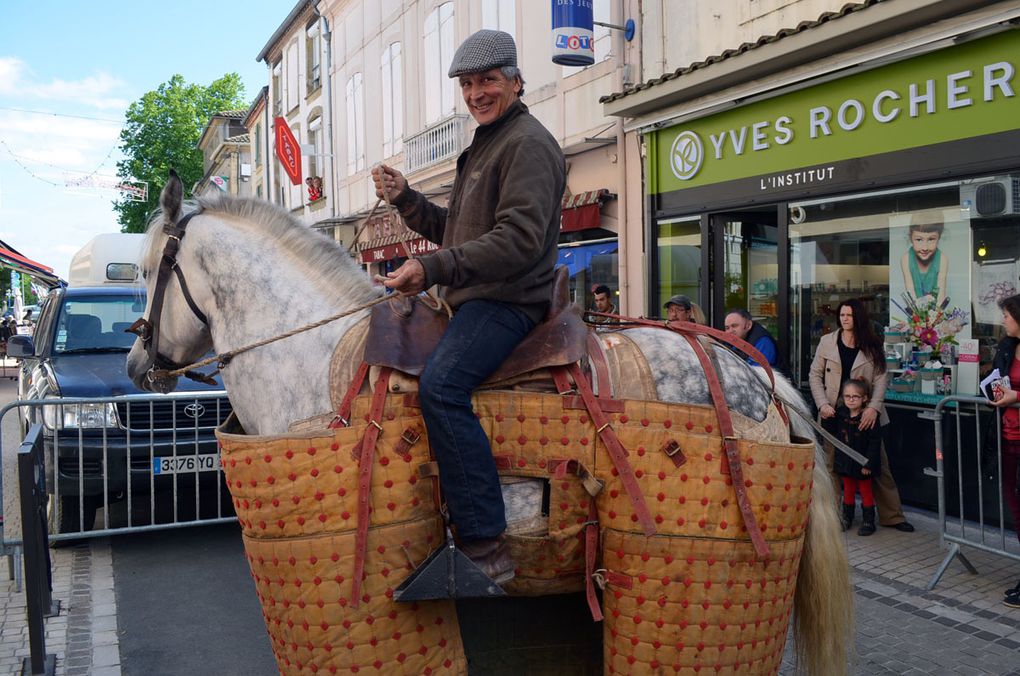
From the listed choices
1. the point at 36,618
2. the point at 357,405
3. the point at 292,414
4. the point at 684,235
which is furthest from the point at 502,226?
the point at 684,235

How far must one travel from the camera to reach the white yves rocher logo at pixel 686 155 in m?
9.04

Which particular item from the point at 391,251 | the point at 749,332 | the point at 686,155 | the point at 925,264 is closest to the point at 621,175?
the point at 686,155

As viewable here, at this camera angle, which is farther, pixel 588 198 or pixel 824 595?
pixel 588 198

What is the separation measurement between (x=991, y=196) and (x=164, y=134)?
166 ft

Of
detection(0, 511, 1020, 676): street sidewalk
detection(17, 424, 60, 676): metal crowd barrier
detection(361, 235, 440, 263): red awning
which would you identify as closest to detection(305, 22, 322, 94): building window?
detection(361, 235, 440, 263): red awning

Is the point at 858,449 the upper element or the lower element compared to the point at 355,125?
lower

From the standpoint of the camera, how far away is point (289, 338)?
2885 mm

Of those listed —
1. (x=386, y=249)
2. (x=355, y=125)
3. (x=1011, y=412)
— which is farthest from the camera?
(x=355, y=125)

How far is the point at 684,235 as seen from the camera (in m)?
9.62

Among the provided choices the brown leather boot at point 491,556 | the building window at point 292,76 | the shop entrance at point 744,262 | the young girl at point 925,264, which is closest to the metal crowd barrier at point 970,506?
the young girl at point 925,264

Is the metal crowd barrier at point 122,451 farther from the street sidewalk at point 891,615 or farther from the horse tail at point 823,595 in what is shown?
the horse tail at point 823,595

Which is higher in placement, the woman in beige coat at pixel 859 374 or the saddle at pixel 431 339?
the saddle at pixel 431 339

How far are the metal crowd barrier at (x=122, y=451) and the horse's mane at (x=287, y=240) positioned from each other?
2.81m

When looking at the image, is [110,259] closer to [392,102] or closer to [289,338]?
[392,102]
